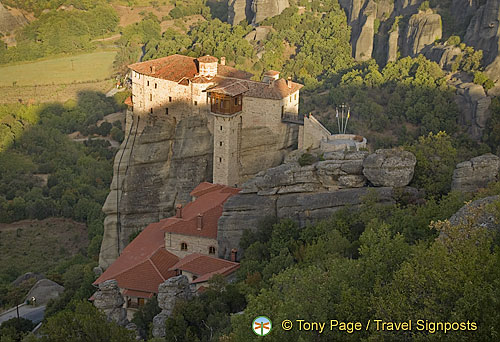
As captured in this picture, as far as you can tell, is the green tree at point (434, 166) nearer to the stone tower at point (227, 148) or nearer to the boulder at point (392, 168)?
the boulder at point (392, 168)

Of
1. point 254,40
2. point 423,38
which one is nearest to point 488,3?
point 423,38

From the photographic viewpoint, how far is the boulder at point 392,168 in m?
37.5

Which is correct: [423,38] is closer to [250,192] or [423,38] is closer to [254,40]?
[254,40]

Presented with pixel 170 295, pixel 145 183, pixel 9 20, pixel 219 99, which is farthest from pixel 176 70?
pixel 9 20

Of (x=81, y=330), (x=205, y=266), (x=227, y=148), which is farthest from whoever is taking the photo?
(x=227, y=148)

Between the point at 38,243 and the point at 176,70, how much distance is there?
2239cm

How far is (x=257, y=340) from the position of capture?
70.4 ft

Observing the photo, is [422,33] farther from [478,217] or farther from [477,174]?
[478,217]

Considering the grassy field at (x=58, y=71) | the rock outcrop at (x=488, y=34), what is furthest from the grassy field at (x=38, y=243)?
the grassy field at (x=58, y=71)

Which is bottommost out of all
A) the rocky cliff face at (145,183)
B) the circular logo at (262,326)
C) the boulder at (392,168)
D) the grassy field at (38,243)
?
the grassy field at (38,243)

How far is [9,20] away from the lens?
379ft

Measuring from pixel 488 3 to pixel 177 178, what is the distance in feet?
127

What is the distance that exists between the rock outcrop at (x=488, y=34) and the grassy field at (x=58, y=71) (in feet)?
179

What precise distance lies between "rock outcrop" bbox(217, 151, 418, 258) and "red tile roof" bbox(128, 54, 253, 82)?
11179mm
